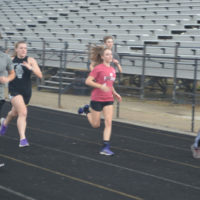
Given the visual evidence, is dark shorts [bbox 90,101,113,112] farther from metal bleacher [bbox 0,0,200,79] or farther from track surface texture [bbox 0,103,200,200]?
metal bleacher [bbox 0,0,200,79]

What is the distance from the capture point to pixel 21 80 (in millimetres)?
7418

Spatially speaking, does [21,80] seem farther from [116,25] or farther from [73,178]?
[116,25]

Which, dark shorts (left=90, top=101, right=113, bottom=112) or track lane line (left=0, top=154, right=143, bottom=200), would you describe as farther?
dark shorts (left=90, top=101, right=113, bottom=112)

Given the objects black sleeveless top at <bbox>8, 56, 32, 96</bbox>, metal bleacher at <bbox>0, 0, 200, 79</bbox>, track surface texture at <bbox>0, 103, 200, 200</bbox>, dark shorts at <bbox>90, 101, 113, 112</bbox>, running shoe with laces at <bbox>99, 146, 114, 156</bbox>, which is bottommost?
track surface texture at <bbox>0, 103, 200, 200</bbox>

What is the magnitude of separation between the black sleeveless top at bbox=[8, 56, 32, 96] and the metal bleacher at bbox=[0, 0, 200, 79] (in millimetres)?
6269

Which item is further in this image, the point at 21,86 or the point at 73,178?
the point at 21,86

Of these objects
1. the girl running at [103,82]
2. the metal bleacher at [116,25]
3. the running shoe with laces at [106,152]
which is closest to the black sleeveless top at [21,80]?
the girl running at [103,82]

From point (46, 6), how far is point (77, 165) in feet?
71.2

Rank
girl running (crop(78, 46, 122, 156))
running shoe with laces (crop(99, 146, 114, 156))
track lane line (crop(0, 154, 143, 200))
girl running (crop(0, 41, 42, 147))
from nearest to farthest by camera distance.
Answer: track lane line (crop(0, 154, 143, 200))
girl running (crop(78, 46, 122, 156))
running shoe with laces (crop(99, 146, 114, 156))
girl running (crop(0, 41, 42, 147))

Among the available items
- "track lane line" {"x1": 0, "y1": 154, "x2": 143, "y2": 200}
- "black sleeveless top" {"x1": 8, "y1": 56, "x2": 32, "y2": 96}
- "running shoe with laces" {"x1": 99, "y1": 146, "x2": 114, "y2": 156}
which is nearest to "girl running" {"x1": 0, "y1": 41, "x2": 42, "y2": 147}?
"black sleeveless top" {"x1": 8, "y1": 56, "x2": 32, "y2": 96}

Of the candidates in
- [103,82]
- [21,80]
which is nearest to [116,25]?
[21,80]

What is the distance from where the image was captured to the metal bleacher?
53.0 feet

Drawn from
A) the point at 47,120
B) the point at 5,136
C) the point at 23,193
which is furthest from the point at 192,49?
the point at 23,193

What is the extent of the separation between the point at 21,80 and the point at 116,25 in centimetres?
1289
